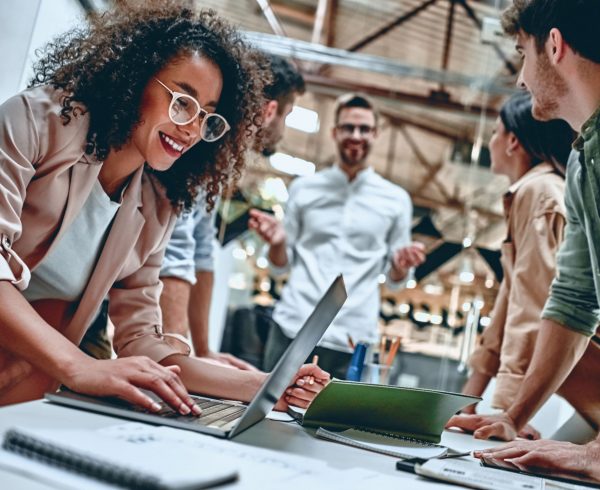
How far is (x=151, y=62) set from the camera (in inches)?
55.6

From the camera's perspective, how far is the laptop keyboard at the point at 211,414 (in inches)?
35.4

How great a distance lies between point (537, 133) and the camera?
2.15 meters

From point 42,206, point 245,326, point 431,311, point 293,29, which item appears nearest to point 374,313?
point 245,326

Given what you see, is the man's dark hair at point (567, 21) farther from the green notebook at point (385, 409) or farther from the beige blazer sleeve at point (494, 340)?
the beige blazer sleeve at point (494, 340)

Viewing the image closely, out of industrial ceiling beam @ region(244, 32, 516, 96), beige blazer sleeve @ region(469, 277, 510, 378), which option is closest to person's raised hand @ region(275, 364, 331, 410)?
beige blazer sleeve @ region(469, 277, 510, 378)

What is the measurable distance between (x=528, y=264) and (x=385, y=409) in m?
1.01

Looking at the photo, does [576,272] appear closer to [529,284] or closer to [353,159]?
[529,284]

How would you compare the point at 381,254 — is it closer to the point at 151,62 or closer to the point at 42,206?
the point at 151,62

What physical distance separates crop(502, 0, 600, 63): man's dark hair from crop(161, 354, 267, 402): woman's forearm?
97cm

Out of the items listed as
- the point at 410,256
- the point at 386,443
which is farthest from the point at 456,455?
the point at 410,256

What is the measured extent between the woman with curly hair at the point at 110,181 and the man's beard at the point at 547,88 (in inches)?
27.8

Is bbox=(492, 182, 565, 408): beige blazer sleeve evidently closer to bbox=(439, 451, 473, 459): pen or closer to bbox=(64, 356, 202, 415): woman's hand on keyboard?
bbox=(439, 451, 473, 459): pen

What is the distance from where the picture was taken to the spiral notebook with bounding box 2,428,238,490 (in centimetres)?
50

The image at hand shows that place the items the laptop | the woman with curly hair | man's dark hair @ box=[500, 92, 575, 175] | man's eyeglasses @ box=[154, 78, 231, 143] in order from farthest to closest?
man's dark hair @ box=[500, 92, 575, 175]
man's eyeglasses @ box=[154, 78, 231, 143]
the woman with curly hair
the laptop
